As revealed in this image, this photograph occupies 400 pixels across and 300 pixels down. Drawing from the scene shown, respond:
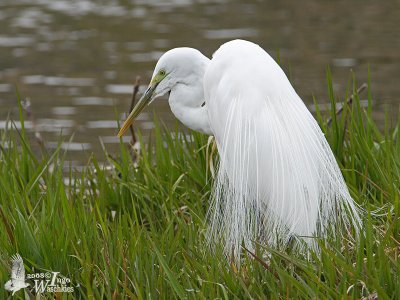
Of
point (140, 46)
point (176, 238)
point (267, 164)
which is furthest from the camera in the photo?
point (140, 46)

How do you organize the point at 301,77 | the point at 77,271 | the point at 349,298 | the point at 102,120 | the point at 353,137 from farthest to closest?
1. the point at 301,77
2. the point at 102,120
3. the point at 353,137
4. the point at 77,271
5. the point at 349,298

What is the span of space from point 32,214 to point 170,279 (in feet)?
3.18

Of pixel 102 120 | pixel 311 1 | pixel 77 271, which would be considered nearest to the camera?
pixel 77 271

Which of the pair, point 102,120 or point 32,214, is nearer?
point 32,214

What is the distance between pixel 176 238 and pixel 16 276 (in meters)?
0.61

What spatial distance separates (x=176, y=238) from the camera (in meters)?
3.59

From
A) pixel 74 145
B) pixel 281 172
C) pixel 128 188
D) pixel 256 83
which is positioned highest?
pixel 256 83

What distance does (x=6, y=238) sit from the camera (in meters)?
3.68

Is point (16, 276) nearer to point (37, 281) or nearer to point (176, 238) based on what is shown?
point (37, 281)

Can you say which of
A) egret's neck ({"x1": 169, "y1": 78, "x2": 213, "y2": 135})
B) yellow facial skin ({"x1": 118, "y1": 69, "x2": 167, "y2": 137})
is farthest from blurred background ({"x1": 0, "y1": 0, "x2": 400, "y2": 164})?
egret's neck ({"x1": 169, "y1": 78, "x2": 213, "y2": 135})

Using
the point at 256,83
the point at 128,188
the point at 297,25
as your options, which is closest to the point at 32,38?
the point at 297,25

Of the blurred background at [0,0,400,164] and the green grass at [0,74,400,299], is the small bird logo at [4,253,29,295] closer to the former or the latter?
the green grass at [0,74,400,299]

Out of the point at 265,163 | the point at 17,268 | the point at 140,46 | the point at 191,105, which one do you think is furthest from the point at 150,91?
the point at 140,46

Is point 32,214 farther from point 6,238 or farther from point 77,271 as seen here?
point 77,271
